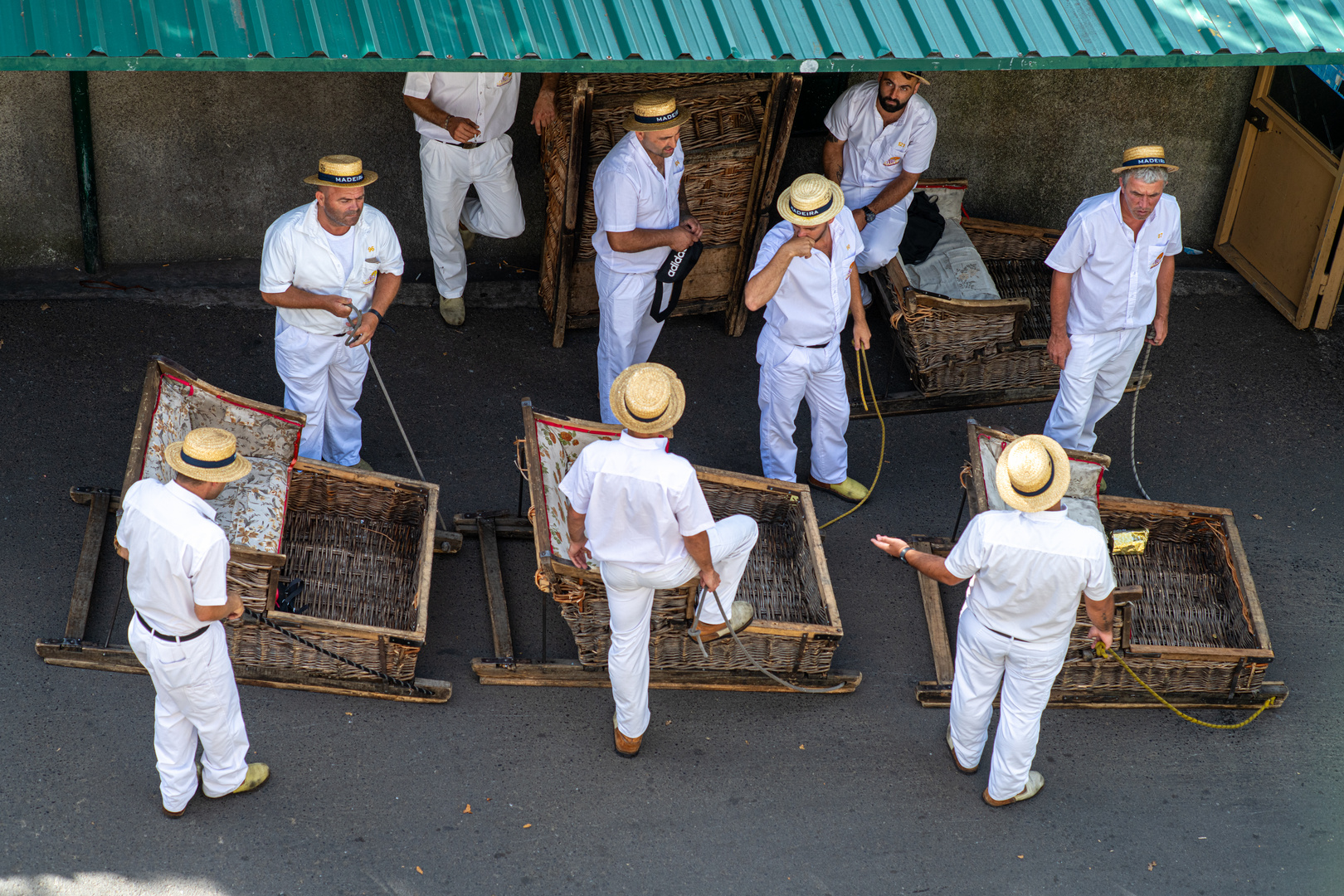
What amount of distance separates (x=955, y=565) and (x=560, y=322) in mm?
3786

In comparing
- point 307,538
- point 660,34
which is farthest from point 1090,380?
point 307,538

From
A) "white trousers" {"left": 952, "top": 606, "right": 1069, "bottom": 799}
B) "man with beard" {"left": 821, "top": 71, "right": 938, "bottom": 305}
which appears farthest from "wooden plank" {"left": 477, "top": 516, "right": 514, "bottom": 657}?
"man with beard" {"left": 821, "top": 71, "right": 938, "bottom": 305}

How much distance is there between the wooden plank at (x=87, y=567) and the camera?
20.2ft

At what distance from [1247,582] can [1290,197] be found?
12.4 feet

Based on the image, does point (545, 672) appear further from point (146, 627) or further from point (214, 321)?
point (214, 321)

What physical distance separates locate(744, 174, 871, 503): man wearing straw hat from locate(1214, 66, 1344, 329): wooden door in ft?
12.8

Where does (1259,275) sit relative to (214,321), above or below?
above

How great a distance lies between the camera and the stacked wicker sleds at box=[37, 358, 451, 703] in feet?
19.4

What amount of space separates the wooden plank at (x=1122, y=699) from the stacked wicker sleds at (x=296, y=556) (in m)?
2.44

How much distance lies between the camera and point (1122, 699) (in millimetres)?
6504

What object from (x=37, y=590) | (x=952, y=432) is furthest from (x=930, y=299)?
(x=37, y=590)

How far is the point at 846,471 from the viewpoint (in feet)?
25.3

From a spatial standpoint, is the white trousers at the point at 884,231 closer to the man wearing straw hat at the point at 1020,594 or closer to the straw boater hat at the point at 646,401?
the man wearing straw hat at the point at 1020,594

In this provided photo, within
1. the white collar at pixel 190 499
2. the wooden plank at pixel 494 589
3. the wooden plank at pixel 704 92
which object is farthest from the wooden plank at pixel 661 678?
the wooden plank at pixel 704 92
